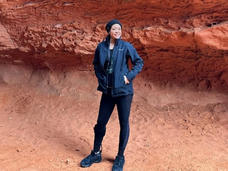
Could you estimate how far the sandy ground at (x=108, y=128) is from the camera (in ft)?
11.8

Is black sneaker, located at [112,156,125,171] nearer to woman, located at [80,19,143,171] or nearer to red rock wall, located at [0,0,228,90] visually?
woman, located at [80,19,143,171]

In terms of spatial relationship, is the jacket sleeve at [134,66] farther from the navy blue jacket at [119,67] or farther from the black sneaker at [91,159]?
the black sneaker at [91,159]

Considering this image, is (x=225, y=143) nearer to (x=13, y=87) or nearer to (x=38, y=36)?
(x=38, y=36)

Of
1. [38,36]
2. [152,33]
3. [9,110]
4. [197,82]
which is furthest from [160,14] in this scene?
[9,110]

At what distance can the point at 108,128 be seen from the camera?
15.9ft

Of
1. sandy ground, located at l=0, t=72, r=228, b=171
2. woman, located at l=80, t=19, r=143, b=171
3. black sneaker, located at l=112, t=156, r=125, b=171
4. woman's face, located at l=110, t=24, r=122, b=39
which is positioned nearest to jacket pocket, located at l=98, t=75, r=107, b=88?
woman, located at l=80, t=19, r=143, b=171

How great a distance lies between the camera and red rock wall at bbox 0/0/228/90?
4441mm

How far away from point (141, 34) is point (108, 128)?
1.91m

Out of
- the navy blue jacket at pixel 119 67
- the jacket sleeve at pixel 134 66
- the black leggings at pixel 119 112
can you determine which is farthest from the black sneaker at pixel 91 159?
the jacket sleeve at pixel 134 66

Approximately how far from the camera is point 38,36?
6027 mm

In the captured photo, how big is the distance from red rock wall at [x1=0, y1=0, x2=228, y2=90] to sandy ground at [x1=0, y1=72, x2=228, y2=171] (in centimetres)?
45

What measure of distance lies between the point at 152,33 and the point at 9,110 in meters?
3.68

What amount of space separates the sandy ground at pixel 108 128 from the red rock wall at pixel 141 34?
449 millimetres

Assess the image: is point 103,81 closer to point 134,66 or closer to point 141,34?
point 134,66
